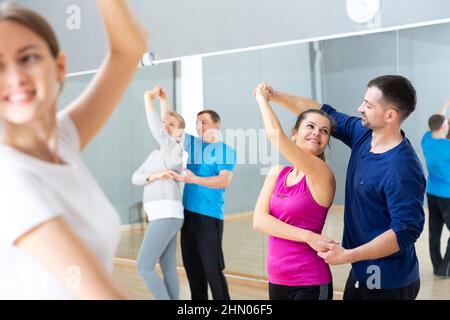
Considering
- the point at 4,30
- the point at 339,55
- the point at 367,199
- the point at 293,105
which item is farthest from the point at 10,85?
the point at 339,55

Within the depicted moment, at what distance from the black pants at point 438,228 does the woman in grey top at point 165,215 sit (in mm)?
936

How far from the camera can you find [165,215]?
225 cm

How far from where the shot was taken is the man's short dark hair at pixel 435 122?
222 centimetres

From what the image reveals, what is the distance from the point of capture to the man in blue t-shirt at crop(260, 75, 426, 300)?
4.70 feet

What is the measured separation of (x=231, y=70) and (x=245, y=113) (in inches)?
8.2

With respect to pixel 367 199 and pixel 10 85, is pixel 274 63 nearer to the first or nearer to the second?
pixel 367 199

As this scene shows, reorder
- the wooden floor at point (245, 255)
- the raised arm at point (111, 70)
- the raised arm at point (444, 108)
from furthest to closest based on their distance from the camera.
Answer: the wooden floor at point (245, 255) → the raised arm at point (444, 108) → the raised arm at point (111, 70)

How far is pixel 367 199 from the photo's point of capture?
58.4 inches

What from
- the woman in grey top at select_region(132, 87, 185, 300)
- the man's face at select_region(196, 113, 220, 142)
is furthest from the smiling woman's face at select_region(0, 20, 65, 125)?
the man's face at select_region(196, 113, 220, 142)

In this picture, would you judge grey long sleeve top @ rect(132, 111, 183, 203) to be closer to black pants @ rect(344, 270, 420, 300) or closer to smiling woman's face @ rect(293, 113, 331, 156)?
smiling woman's face @ rect(293, 113, 331, 156)

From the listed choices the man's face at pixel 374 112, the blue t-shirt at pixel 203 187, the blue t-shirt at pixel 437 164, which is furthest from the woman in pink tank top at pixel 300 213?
the blue t-shirt at pixel 437 164

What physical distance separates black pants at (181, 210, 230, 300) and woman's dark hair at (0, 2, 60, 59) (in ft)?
5.58

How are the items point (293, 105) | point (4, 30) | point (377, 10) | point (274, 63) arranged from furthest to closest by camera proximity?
point (274, 63), point (377, 10), point (293, 105), point (4, 30)

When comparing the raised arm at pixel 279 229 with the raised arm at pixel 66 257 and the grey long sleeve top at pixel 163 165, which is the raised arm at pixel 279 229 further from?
the raised arm at pixel 66 257
